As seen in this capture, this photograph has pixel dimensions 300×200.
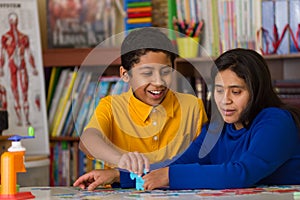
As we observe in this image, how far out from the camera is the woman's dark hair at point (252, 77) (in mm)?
1490

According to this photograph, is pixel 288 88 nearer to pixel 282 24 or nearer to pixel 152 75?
pixel 282 24

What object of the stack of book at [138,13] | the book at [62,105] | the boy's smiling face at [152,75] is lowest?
the book at [62,105]

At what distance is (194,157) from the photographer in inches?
61.8

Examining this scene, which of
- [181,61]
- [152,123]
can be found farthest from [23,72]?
[152,123]

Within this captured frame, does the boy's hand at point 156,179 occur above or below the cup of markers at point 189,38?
below

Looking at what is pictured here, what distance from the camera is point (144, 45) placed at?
146 centimetres

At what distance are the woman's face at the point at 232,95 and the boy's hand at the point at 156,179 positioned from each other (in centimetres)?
23

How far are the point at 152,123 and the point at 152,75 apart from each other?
0.53ft

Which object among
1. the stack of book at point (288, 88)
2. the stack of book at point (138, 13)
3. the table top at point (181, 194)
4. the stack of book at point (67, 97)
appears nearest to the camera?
the table top at point (181, 194)

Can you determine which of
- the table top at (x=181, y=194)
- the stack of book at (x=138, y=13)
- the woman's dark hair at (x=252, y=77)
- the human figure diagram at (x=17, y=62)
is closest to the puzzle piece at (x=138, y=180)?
the table top at (x=181, y=194)

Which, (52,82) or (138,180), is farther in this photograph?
(52,82)

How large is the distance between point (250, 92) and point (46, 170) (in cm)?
163

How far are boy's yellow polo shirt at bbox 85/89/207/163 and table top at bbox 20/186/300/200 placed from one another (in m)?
0.17

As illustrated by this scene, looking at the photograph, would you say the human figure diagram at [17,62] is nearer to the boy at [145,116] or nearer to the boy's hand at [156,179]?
the boy at [145,116]
